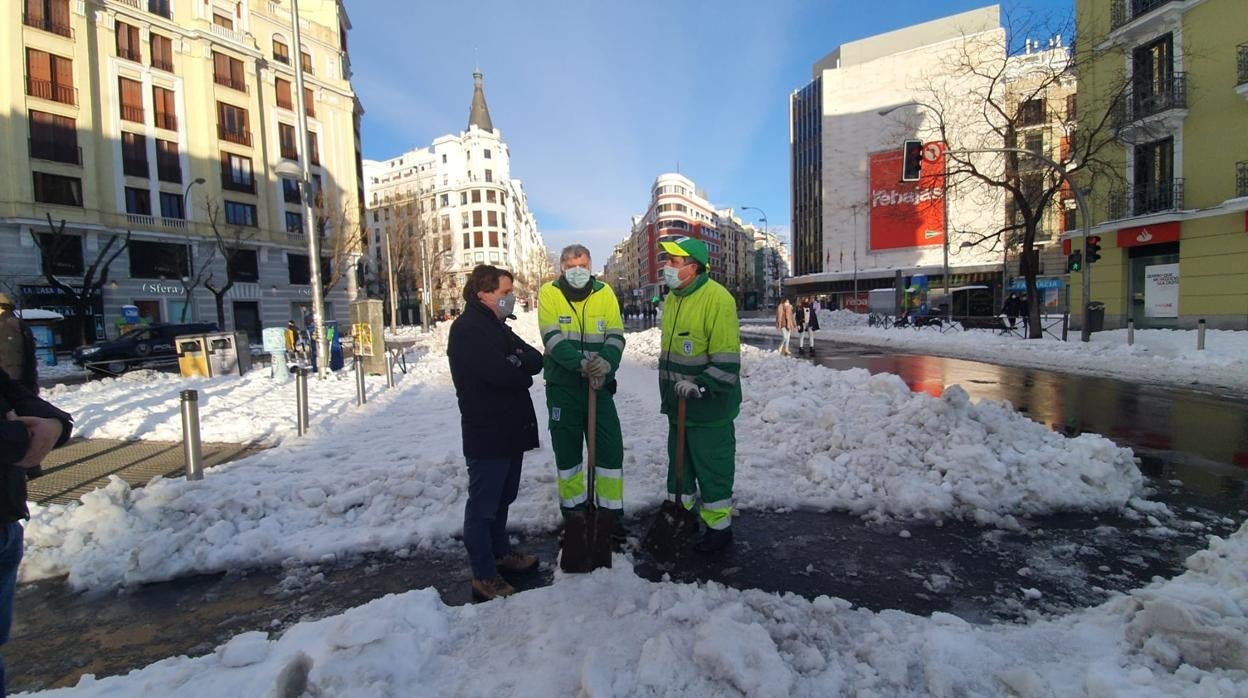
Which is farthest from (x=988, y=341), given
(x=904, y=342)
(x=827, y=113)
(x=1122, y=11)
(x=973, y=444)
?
(x=827, y=113)

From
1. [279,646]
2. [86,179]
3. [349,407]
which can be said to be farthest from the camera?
[86,179]

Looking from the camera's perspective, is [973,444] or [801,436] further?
[801,436]

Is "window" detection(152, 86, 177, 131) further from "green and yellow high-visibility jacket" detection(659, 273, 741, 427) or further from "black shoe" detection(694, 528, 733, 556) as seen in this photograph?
"black shoe" detection(694, 528, 733, 556)

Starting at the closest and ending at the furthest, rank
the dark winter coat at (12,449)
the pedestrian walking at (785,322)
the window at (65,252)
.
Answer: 1. the dark winter coat at (12,449)
2. the pedestrian walking at (785,322)
3. the window at (65,252)

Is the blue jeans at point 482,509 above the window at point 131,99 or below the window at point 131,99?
below

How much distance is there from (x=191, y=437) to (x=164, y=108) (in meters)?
38.9

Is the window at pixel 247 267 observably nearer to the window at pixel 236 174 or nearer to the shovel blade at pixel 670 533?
the window at pixel 236 174

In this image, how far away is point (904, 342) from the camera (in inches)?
870

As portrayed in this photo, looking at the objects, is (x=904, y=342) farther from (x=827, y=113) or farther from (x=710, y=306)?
(x=827, y=113)

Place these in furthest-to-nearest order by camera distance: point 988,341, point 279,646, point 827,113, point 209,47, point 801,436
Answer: point 827,113 < point 209,47 < point 988,341 < point 801,436 < point 279,646

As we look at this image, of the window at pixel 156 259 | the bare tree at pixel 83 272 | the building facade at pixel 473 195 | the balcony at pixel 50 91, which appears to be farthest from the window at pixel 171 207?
the building facade at pixel 473 195

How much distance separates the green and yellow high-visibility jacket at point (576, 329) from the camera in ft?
12.4

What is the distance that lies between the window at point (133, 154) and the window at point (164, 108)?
1.50 metres

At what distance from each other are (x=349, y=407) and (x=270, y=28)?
141ft
